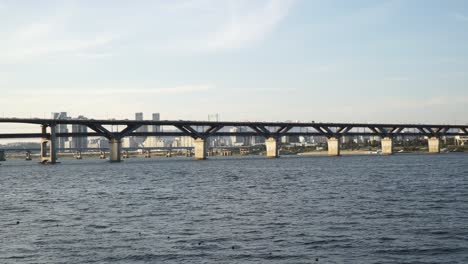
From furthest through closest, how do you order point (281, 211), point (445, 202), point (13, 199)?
1. point (13, 199)
2. point (445, 202)
3. point (281, 211)

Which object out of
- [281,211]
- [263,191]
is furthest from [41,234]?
[263,191]

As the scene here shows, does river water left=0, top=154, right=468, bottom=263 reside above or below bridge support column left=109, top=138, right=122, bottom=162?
below

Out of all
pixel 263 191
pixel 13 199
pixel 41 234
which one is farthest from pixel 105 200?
pixel 41 234

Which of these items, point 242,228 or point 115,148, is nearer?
point 242,228

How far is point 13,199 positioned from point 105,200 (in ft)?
31.3

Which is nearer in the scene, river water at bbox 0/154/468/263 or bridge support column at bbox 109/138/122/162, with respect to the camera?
river water at bbox 0/154/468/263

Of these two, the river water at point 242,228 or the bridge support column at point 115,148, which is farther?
the bridge support column at point 115,148

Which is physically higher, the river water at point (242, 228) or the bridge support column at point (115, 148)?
the bridge support column at point (115, 148)

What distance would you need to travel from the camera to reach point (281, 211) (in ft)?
128

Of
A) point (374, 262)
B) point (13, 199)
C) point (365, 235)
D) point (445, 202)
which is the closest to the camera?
point (374, 262)

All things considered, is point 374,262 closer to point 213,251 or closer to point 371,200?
point 213,251

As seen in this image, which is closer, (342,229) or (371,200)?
(342,229)

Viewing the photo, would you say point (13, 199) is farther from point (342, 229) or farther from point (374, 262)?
point (374, 262)

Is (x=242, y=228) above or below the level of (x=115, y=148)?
below
